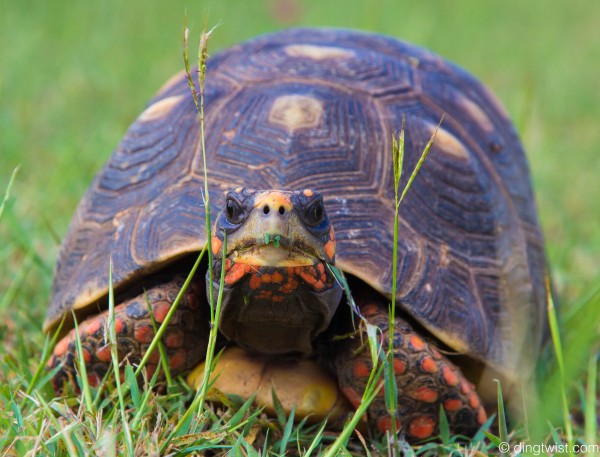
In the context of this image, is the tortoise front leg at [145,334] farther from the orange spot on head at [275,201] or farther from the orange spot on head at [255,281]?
the orange spot on head at [275,201]

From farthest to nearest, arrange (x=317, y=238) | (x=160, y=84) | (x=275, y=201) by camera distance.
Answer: (x=160, y=84), (x=317, y=238), (x=275, y=201)

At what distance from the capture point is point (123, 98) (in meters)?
6.86

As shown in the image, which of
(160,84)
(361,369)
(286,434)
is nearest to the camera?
→ (286,434)

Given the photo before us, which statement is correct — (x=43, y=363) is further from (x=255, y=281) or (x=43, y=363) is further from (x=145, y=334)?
(x=255, y=281)

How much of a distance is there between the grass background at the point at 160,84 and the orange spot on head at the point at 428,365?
0.47 meters

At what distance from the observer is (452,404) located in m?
2.62

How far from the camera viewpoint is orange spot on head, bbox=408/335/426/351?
2.56 m

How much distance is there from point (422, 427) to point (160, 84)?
5.01 meters

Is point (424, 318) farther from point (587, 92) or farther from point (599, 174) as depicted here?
point (587, 92)

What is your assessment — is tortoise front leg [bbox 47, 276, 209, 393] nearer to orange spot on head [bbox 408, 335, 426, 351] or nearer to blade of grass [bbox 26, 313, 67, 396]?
blade of grass [bbox 26, 313, 67, 396]

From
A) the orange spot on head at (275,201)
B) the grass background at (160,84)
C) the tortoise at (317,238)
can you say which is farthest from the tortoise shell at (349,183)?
the orange spot on head at (275,201)

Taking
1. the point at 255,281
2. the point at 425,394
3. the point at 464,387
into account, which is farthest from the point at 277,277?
the point at 464,387

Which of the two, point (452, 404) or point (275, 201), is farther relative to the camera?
point (452, 404)

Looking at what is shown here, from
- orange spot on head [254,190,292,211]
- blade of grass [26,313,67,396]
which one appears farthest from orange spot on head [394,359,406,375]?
blade of grass [26,313,67,396]
